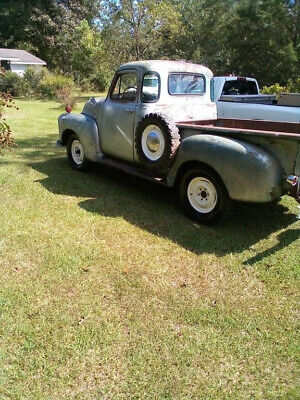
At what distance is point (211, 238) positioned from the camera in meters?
4.26

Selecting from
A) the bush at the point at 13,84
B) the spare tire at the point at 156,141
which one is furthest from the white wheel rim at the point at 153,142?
the bush at the point at 13,84

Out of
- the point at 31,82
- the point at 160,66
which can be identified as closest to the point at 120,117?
the point at 160,66

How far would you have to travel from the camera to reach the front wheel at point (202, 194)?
169 inches

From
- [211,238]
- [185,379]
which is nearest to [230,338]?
[185,379]

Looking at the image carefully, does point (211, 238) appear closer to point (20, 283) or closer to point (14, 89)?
point (20, 283)

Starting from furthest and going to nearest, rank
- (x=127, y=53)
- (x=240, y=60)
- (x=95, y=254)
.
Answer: (x=240, y=60)
(x=127, y=53)
(x=95, y=254)

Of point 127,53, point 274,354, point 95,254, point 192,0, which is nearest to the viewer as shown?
point 274,354

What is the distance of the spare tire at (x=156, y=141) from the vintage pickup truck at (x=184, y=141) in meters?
0.01

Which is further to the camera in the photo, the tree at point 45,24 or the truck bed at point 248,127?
the tree at point 45,24

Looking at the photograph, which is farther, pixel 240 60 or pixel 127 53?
pixel 240 60

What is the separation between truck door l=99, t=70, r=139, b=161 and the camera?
5.50 meters

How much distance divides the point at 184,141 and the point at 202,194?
716 millimetres

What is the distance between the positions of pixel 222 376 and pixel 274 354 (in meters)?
0.47

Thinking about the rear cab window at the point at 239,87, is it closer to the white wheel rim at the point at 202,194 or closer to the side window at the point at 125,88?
the side window at the point at 125,88
